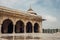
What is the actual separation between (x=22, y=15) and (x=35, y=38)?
4.99 meters

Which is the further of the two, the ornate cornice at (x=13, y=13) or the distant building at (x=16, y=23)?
the distant building at (x=16, y=23)

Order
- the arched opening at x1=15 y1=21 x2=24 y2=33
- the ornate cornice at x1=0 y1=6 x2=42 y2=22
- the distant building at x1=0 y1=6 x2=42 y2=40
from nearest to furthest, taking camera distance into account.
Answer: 1. the ornate cornice at x1=0 y1=6 x2=42 y2=22
2. the distant building at x1=0 y1=6 x2=42 y2=40
3. the arched opening at x1=15 y1=21 x2=24 y2=33

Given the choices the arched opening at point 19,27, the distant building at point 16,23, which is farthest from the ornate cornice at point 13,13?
the arched opening at point 19,27

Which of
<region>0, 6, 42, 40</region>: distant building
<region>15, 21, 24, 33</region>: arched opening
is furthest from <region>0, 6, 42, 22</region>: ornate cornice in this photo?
<region>15, 21, 24, 33</region>: arched opening

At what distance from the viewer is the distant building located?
18.2 meters

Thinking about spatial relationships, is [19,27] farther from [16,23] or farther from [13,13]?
[13,13]

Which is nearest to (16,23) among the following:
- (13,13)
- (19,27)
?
(19,27)

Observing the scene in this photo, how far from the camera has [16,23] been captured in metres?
22.5

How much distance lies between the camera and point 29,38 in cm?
2222

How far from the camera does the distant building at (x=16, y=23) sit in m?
18.2

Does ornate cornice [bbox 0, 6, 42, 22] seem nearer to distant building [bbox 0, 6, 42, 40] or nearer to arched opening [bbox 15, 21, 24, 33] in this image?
distant building [bbox 0, 6, 42, 40]

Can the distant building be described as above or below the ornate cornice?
below

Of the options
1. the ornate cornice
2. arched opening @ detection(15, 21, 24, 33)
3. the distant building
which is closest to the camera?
the ornate cornice

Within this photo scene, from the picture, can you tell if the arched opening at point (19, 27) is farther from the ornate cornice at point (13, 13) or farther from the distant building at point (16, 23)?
the ornate cornice at point (13, 13)
